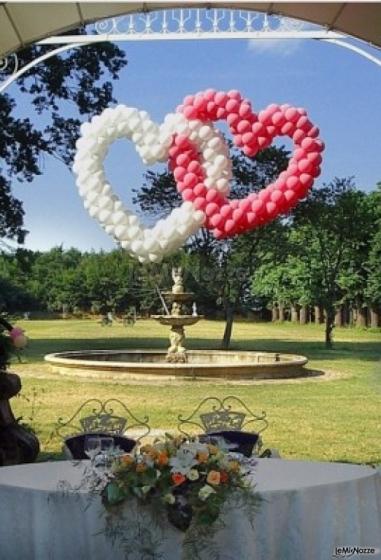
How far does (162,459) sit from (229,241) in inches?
795

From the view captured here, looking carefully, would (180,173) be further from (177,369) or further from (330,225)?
(330,225)

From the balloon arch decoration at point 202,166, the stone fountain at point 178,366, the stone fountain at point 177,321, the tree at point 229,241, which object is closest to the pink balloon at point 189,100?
the balloon arch decoration at point 202,166

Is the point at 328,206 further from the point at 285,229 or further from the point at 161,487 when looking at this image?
the point at 161,487

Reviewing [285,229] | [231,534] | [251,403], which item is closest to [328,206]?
[285,229]

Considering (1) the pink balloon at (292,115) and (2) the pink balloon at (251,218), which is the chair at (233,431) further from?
(1) the pink balloon at (292,115)

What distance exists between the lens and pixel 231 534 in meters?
3.51

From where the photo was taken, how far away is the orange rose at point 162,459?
10.6 ft

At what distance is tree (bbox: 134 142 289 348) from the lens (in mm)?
22250

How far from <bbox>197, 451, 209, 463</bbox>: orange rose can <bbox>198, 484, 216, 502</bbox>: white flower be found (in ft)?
0.36

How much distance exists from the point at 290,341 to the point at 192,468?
22.7 metres

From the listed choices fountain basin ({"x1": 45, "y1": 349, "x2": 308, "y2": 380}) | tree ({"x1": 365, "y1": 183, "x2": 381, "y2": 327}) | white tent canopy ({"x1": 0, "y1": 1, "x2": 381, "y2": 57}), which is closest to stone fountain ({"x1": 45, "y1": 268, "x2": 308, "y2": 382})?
fountain basin ({"x1": 45, "y1": 349, "x2": 308, "y2": 380})

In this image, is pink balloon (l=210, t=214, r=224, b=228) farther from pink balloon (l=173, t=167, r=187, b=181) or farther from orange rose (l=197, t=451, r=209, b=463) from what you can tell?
orange rose (l=197, t=451, r=209, b=463)

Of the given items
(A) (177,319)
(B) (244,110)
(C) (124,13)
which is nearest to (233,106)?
(B) (244,110)

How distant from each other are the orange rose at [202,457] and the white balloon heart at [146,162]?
1667 mm
